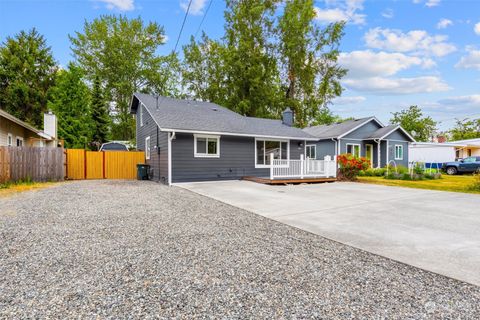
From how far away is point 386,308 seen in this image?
2.27m

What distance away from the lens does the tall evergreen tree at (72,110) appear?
76.1ft

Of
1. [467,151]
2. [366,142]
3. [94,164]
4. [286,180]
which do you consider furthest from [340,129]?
[467,151]

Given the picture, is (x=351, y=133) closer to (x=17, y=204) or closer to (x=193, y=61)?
(x=193, y=61)

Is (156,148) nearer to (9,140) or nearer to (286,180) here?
(286,180)

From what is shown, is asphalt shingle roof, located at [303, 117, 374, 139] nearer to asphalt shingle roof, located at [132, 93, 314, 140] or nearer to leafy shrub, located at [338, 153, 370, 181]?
asphalt shingle roof, located at [132, 93, 314, 140]

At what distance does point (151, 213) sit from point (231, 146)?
8.14 metres

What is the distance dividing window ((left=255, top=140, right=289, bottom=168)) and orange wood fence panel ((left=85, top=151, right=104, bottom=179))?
9240 mm

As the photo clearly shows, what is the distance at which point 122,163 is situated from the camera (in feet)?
53.5

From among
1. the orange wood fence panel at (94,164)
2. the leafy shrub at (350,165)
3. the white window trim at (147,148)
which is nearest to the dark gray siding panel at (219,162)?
the leafy shrub at (350,165)

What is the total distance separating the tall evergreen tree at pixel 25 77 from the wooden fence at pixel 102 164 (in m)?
19.2

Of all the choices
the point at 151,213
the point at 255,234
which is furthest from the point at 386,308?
the point at 151,213

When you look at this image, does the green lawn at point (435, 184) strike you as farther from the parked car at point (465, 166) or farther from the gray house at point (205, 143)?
the parked car at point (465, 166)

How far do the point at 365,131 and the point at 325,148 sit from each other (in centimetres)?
377

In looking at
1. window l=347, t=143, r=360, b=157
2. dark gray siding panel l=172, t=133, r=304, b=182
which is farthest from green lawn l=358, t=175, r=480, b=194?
window l=347, t=143, r=360, b=157
